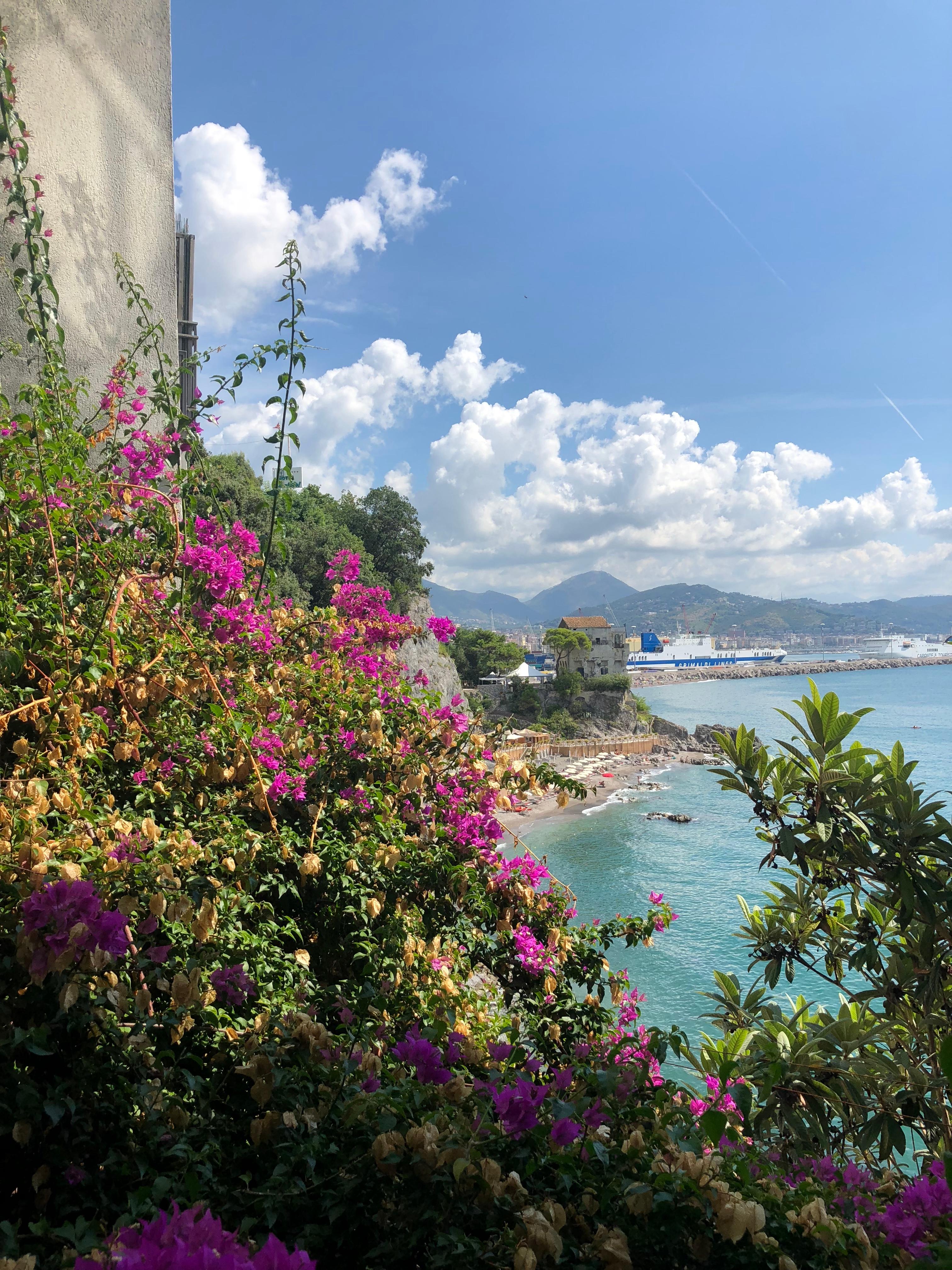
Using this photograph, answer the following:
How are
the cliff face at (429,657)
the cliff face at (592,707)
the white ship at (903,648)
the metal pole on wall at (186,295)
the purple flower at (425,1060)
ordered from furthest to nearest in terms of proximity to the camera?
the white ship at (903,648) < the cliff face at (592,707) < the cliff face at (429,657) < the metal pole on wall at (186,295) < the purple flower at (425,1060)

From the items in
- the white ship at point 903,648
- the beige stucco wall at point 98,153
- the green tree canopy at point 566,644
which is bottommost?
the white ship at point 903,648

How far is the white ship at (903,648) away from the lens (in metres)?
125

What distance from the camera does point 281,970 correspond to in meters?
1.71

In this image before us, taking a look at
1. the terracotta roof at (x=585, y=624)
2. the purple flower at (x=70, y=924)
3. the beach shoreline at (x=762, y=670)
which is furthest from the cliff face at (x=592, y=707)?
the beach shoreline at (x=762, y=670)

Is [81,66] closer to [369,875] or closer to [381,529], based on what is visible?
[369,875]

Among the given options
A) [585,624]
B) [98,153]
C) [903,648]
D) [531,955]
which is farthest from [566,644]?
[903,648]

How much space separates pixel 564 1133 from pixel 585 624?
52.1 meters

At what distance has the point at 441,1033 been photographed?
4.48 ft

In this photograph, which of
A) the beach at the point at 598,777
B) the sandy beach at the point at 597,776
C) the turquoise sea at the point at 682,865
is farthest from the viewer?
the beach at the point at 598,777

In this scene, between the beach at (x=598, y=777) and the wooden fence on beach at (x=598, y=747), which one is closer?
the beach at (x=598, y=777)

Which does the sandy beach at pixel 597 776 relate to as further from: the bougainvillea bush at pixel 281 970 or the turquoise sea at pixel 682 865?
the bougainvillea bush at pixel 281 970

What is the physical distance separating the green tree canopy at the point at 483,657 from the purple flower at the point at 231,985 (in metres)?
43.4

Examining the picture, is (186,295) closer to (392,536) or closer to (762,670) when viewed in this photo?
(392,536)

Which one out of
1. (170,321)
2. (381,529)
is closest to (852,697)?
(381,529)
